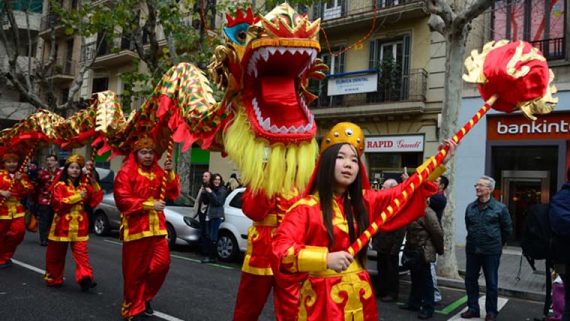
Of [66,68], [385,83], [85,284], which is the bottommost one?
[85,284]

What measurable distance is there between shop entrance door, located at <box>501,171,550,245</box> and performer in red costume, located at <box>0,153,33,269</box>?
1087 centimetres

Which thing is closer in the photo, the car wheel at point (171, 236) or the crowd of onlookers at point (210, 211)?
the crowd of onlookers at point (210, 211)

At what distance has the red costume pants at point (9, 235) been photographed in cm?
729

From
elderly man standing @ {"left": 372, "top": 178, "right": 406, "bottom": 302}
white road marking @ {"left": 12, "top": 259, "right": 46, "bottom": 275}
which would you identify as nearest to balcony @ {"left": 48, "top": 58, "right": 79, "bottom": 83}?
white road marking @ {"left": 12, "top": 259, "right": 46, "bottom": 275}

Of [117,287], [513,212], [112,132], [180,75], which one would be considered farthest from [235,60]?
[513,212]

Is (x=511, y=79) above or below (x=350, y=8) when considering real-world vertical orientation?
below

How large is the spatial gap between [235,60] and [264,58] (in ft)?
1.26

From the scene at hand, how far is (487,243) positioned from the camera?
18.5 ft

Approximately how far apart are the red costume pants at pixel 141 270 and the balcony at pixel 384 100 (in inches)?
401

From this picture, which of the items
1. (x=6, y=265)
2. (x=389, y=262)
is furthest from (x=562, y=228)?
(x=6, y=265)

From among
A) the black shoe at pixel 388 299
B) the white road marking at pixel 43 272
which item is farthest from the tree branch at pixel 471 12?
the white road marking at pixel 43 272

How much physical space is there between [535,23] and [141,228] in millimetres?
11143

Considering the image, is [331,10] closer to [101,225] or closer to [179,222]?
[179,222]

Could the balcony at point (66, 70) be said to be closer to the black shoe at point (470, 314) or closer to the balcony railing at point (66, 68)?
the balcony railing at point (66, 68)
